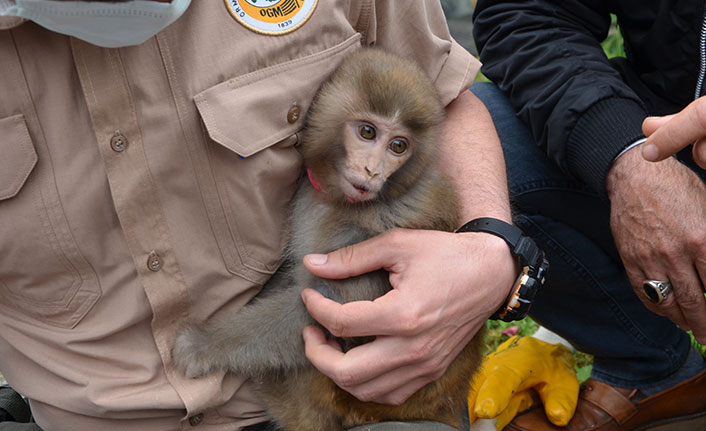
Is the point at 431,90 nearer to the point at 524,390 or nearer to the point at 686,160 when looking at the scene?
the point at 686,160

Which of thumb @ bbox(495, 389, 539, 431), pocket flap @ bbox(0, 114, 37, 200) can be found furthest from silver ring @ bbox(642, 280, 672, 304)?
pocket flap @ bbox(0, 114, 37, 200)

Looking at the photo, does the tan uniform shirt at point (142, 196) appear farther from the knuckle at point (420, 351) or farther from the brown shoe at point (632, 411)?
the brown shoe at point (632, 411)

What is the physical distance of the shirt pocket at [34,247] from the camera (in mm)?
1417

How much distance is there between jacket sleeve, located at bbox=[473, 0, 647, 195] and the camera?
7.79 ft

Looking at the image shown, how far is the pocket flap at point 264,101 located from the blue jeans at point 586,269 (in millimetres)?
1138

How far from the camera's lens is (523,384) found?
2746 mm

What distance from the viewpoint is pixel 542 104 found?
2510 millimetres

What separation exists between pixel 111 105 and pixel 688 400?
98.0 inches

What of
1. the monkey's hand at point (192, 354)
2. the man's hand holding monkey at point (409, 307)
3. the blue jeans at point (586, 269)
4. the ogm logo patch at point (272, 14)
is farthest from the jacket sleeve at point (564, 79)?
the monkey's hand at point (192, 354)

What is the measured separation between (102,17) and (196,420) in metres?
1.02

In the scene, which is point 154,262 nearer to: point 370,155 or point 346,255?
point 346,255

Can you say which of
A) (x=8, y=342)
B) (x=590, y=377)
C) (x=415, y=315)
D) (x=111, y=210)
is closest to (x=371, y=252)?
(x=415, y=315)

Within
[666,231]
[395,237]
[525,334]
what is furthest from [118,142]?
[525,334]

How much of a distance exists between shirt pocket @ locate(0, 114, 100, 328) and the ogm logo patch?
1.74 ft
